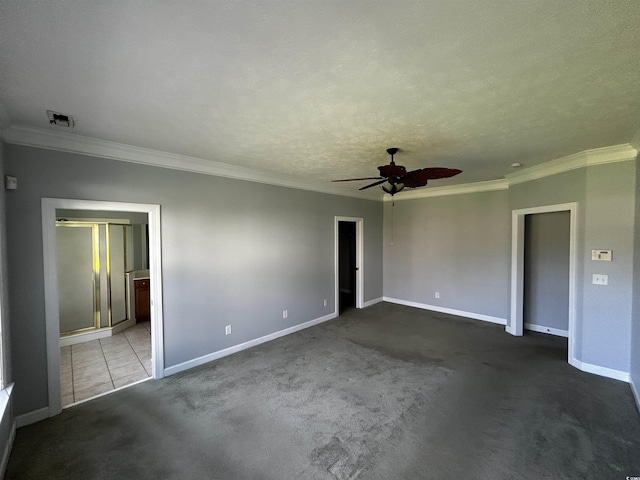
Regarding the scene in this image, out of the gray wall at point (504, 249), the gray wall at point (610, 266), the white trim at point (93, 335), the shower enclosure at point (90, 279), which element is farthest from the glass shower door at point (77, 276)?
the gray wall at point (610, 266)

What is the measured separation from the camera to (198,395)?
9.43ft

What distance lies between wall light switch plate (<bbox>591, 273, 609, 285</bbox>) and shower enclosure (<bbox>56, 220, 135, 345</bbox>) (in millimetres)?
7133

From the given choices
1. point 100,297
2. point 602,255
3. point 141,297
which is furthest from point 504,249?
point 100,297

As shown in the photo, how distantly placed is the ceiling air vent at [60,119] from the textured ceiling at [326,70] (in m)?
0.07

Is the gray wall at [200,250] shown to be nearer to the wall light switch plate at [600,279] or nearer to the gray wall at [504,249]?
the gray wall at [504,249]

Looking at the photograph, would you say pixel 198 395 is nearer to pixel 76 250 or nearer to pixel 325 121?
pixel 325 121

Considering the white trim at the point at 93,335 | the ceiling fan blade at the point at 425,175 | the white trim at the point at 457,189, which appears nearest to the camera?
the ceiling fan blade at the point at 425,175

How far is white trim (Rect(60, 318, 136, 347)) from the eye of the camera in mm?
4203

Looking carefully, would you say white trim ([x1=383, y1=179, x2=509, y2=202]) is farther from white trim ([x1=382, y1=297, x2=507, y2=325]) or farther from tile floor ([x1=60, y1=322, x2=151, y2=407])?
tile floor ([x1=60, y1=322, x2=151, y2=407])

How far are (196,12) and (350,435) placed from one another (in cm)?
298

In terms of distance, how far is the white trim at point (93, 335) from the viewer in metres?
4.20

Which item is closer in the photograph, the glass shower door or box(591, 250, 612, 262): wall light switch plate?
box(591, 250, 612, 262): wall light switch plate

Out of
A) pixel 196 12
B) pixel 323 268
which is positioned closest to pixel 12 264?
pixel 196 12

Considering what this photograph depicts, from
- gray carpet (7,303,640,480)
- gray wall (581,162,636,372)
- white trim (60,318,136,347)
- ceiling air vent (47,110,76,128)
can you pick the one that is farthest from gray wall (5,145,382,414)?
gray wall (581,162,636,372)
